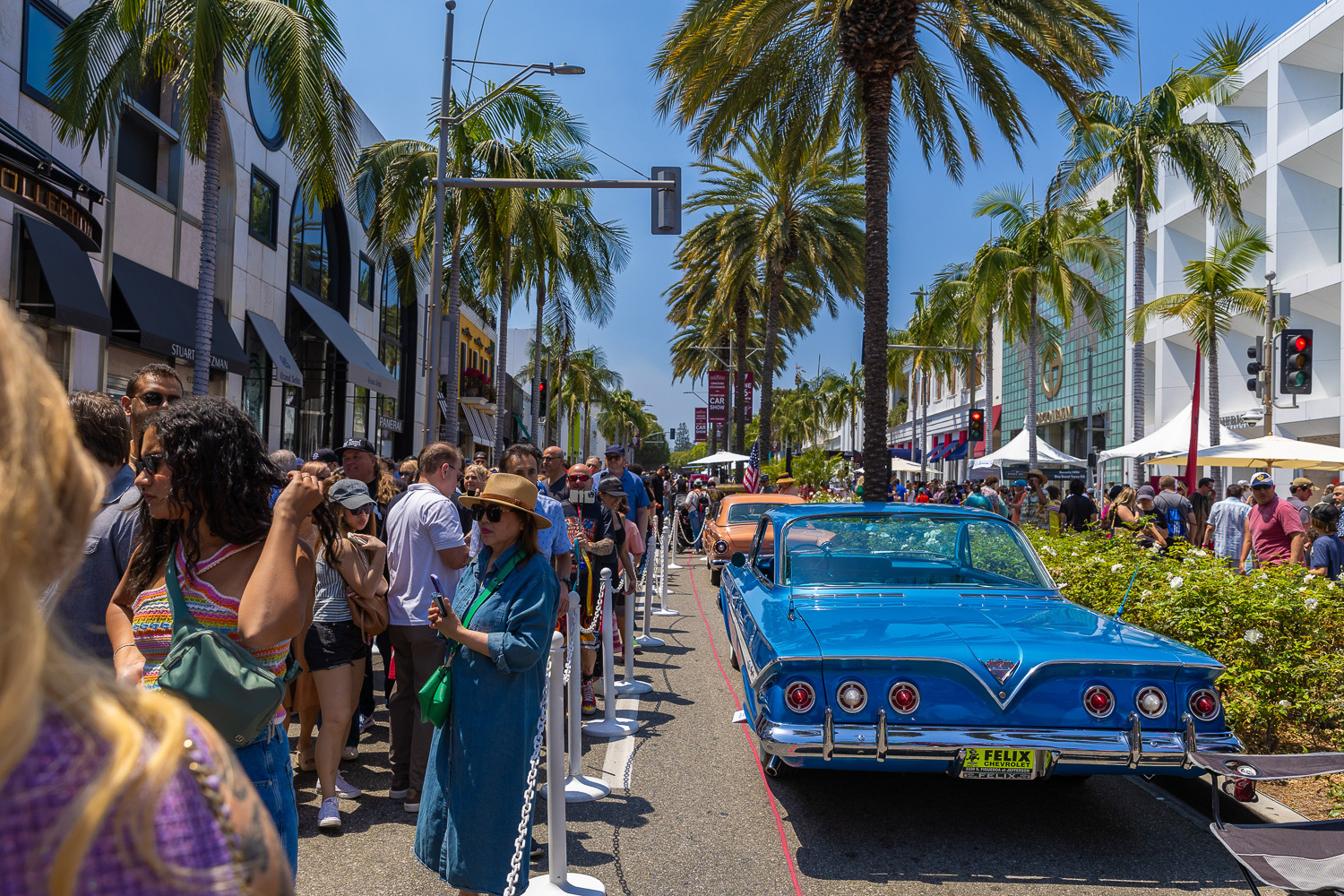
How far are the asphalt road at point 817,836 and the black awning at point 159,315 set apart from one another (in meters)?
11.2

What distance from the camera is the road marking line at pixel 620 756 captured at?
237 inches

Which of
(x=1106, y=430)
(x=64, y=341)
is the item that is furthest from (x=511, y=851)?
(x=1106, y=430)

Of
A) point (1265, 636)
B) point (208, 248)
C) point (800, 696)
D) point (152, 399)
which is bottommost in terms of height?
point (800, 696)

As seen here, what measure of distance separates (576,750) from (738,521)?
35.3 feet

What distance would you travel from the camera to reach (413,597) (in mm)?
5508

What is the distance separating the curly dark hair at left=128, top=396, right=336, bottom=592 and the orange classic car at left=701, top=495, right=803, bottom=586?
1253 cm

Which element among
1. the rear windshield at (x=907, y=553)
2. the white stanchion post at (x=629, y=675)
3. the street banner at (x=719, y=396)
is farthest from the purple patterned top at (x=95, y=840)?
the street banner at (x=719, y=396)

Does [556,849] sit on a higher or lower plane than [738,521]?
lower

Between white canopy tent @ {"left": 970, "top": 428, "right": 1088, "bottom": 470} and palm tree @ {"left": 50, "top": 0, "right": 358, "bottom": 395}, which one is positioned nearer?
palm tree @ {"left": 50, "top": 0, "right": 358, "bottom": 395}

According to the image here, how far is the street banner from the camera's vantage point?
3909 centimetres

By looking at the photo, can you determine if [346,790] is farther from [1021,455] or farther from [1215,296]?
[1021,455]

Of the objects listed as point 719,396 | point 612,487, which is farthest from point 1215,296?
point 612,487

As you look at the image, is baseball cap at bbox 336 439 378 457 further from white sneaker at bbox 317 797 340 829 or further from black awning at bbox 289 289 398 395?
black awning at bbox 289 289 398 395

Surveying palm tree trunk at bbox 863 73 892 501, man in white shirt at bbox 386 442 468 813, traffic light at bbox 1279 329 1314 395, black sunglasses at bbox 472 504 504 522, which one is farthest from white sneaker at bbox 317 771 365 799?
traffic light at bbox 1279 329 1314 395
